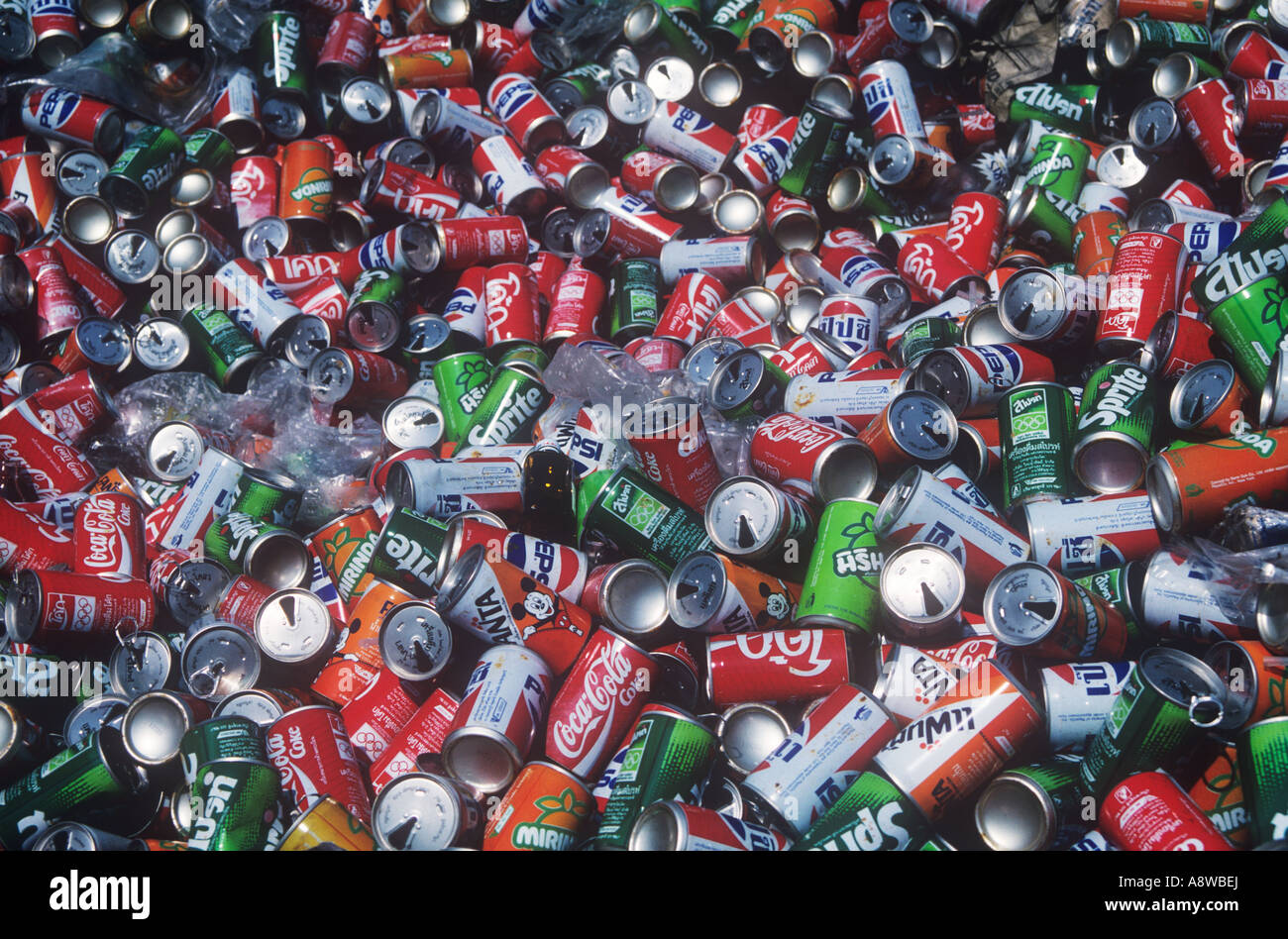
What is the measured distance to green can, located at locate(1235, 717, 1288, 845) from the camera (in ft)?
6.07

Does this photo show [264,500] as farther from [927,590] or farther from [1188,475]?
[1188,475]

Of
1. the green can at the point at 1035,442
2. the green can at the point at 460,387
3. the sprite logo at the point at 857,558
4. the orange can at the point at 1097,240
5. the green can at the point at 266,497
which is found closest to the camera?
the sprite logo at the point at 857,558

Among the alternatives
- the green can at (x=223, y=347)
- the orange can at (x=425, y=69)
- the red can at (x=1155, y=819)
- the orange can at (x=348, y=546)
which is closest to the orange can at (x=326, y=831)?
the orange can at (x=348, y=546)

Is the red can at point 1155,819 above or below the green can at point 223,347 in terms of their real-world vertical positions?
above

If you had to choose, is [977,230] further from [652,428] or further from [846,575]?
[846,575]

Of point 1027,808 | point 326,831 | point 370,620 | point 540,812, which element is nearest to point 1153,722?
point 1027,808

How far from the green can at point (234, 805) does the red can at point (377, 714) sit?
23 cm

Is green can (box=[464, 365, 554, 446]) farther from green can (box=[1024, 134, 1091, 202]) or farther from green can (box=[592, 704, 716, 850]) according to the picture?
green can (box=[1024, 134, 1091, 202])

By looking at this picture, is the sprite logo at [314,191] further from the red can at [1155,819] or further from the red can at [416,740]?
the red can at [1155,819]

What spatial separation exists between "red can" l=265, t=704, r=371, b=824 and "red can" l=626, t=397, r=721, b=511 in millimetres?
1069

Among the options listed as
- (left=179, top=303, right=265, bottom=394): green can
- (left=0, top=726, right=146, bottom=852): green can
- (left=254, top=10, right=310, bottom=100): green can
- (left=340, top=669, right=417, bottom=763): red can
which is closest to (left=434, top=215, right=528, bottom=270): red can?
(left=179, top=303, right=265, bottom=394): green can

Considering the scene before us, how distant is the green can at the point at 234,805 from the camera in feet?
6.96

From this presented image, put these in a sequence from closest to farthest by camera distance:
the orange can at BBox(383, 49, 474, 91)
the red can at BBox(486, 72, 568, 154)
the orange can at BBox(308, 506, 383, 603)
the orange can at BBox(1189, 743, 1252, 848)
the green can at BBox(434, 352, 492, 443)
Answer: the orange can at BBox(1189, 743, 1252, 848), the orange can at BBox(308, 506, 383, 603), the green can at BBox(434, 352, 492, 443), the red can at BBox(486, 72, 568, 154), the orange can at BBox(383, 49, 474, 91)

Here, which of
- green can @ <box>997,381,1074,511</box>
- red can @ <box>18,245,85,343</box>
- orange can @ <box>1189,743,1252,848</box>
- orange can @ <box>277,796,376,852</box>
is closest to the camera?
orange can @ <box>1189,743,1252,848</box>
